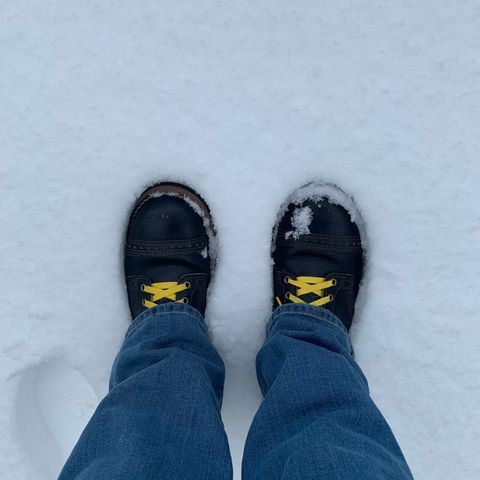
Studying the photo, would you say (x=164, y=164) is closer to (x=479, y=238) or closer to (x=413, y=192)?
(x=413, y=192)

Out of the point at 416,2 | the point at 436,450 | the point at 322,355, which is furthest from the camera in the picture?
the point at 436,450

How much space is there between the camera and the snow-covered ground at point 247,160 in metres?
0.90

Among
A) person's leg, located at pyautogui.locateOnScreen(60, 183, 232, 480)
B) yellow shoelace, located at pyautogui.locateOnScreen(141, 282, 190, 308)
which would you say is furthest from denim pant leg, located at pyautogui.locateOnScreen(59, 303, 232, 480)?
yellow shoelace, located at pyautogui.locateOnScreen(141, 282, 190, 308)

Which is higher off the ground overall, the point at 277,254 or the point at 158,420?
the point at 277,254

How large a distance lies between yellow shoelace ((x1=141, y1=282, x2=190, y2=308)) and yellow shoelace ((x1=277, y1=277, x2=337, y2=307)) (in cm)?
21

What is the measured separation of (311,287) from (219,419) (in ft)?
1.19

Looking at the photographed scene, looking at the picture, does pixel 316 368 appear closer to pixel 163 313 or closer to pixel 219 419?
pixel 219 419

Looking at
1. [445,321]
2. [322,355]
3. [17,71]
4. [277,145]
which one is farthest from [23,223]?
[445,321]

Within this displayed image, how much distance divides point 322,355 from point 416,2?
27.4 inches

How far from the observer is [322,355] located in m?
0.78

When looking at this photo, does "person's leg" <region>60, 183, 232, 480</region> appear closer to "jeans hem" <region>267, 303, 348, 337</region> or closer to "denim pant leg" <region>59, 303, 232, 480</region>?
"denim pant leg" <region>59, 303, 232, 480</region>

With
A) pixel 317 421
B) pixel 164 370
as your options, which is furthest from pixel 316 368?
pixel 164 370

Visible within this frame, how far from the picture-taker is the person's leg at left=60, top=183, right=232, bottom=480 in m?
0.62

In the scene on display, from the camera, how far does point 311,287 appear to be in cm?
98
